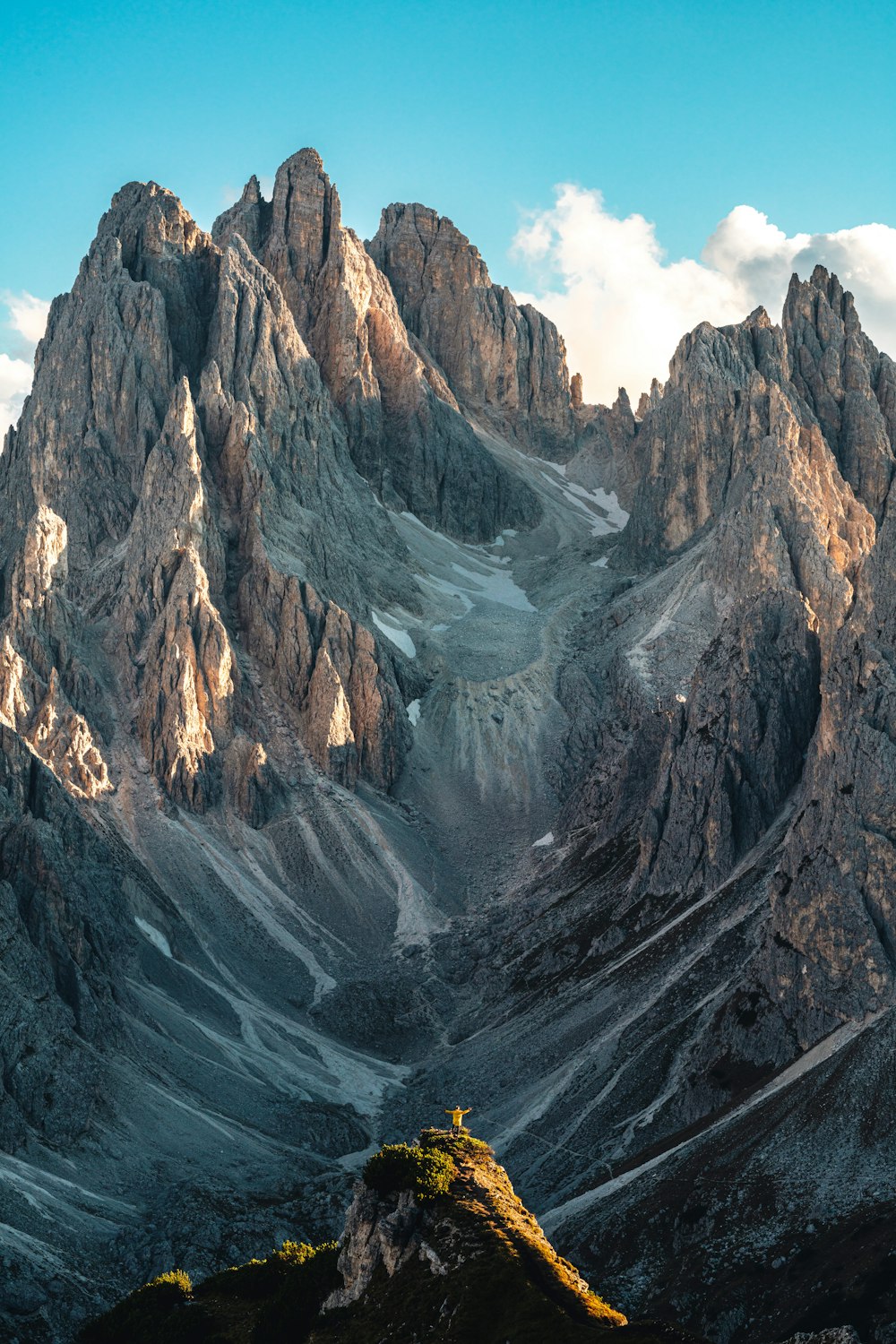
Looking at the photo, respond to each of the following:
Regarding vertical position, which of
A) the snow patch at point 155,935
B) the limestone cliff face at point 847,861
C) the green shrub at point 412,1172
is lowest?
the green shrub at point 412,1172

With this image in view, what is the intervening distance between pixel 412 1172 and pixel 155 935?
7585cm

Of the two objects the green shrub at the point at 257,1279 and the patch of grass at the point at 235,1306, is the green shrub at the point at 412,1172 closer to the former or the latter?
the patch of grass at the point at 235,1306

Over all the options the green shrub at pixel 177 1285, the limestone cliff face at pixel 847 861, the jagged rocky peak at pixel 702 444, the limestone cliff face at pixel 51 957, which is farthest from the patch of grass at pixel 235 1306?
the jagged rocky peak at pixel 702 444

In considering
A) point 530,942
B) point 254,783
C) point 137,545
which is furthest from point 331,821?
point 137,545

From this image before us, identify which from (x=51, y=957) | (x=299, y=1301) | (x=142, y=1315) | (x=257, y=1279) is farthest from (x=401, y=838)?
(x=299, y=1301)

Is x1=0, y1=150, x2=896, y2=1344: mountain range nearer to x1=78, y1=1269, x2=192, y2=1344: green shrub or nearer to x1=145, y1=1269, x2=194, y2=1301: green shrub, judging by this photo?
x1=78, y1=1269, x2=192, y2=1344: green shrub

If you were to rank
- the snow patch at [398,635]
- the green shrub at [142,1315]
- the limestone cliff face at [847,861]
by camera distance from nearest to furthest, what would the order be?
the green shrub at [142,1315], the limestone cliff face at [847,861], the snow patch at [398,635]

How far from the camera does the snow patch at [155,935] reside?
119 m

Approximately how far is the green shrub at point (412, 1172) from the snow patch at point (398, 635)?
12794 cm

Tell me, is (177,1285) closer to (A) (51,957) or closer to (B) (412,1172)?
(B) (412,1172)

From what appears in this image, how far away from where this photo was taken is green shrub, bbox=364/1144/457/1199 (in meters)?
47.2

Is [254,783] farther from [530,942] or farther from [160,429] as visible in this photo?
[160,429]

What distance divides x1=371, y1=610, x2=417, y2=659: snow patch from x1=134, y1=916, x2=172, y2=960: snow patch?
2473 inches

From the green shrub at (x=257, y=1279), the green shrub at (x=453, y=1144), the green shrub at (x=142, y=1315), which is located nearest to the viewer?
the green shrub at (x=453, y=1144)
